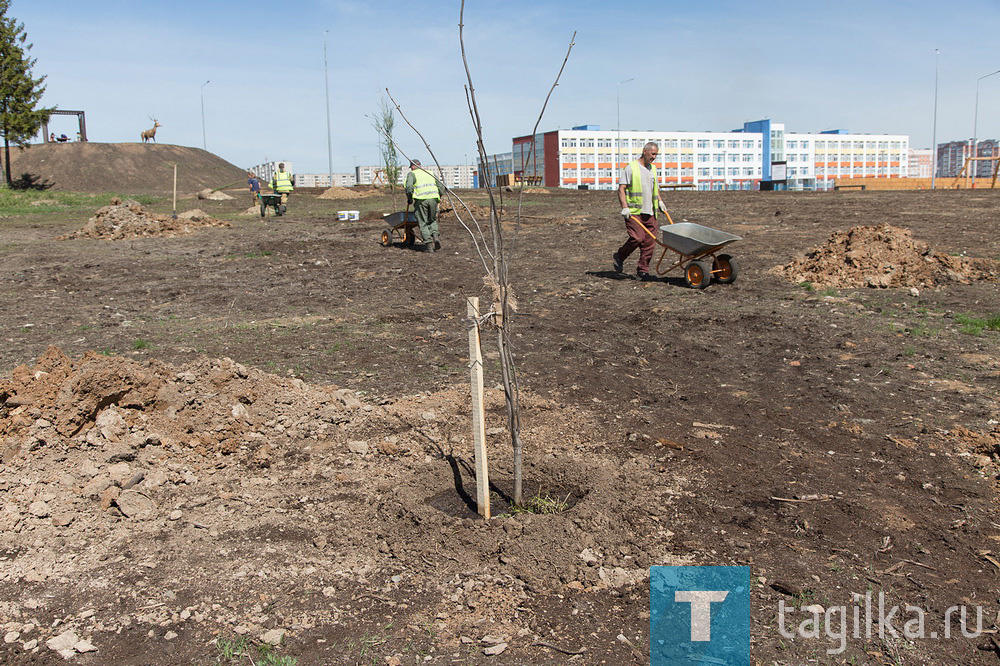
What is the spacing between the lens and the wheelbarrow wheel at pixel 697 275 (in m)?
9.04

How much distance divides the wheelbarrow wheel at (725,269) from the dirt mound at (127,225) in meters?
11.8

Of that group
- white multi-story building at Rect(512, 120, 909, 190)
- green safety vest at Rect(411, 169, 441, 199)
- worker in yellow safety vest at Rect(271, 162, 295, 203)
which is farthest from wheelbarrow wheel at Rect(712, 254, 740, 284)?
white multi-story building at Rect(512, 120, 909, 190)

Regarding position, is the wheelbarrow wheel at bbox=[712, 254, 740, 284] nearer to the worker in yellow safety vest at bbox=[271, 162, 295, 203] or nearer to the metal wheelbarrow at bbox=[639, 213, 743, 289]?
the metal wheelbarrow at bbox=[639, 213, 743, 289]

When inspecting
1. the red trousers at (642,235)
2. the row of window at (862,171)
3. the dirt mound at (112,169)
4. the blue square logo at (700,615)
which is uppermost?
the row of window at (862,171)

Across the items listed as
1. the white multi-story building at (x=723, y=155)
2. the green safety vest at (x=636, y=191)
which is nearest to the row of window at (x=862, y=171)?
the white multi-story building at (x=723, y=155)

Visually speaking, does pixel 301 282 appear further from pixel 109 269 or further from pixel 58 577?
pixel 58 577

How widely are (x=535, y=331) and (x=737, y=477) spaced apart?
3690 mm

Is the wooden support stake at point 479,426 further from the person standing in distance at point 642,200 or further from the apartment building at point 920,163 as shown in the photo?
the apartment building at point 920,163

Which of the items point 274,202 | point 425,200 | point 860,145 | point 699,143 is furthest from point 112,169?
point 860,145

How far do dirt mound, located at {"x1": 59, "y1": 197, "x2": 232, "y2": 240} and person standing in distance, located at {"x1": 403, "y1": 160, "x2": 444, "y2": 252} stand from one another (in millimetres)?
6312

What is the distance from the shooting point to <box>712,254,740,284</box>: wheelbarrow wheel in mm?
9203

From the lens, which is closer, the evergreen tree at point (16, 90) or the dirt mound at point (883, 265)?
the dirt mound at point (883, 265)

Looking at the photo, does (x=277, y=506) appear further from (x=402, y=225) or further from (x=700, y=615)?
(x=402, y=225)

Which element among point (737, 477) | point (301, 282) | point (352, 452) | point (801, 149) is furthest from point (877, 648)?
point (801, 149)
